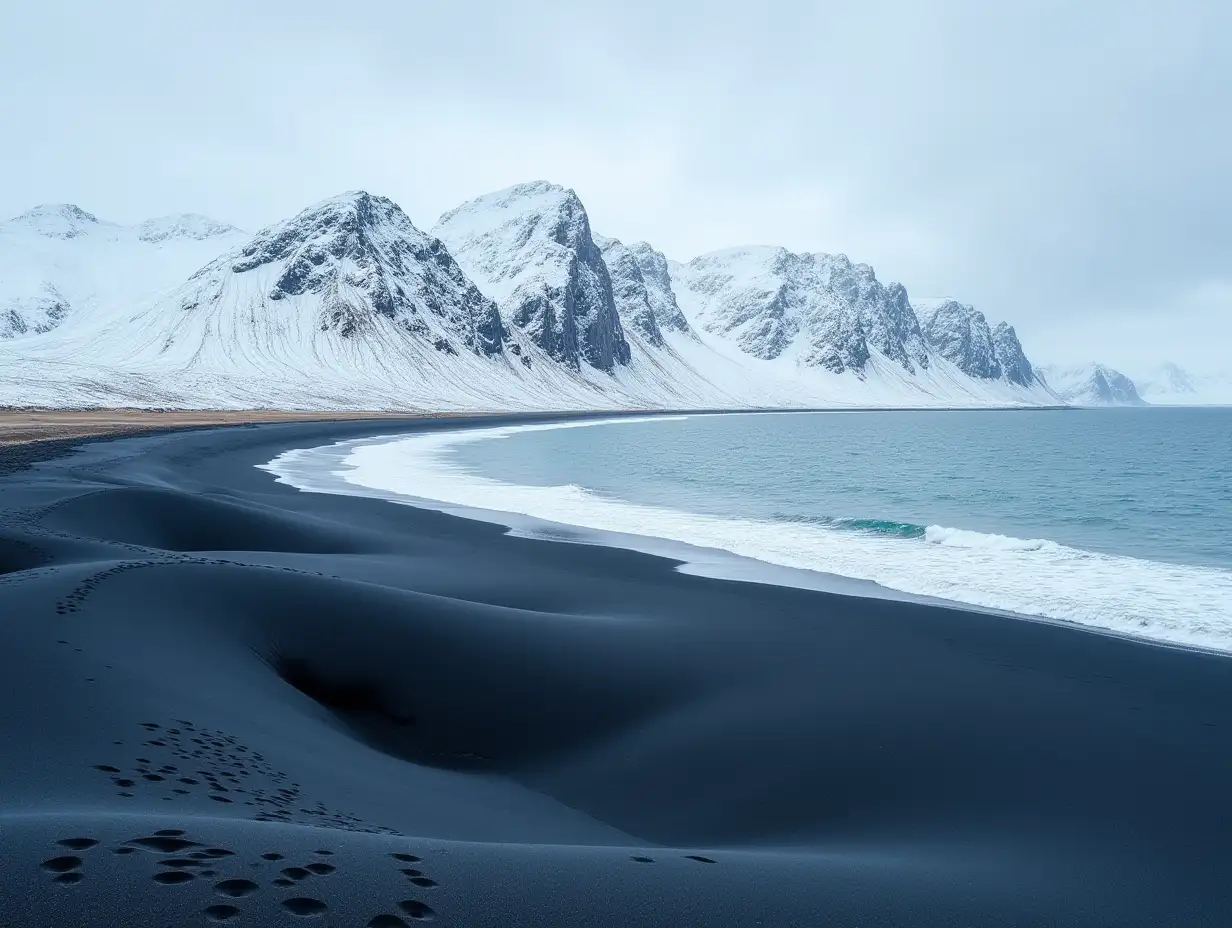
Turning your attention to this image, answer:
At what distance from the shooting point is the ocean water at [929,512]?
54.1ft

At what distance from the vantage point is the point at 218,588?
10.8m

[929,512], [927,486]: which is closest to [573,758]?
[929,512]

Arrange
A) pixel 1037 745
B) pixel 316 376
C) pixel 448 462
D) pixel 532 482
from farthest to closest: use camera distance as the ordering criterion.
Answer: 1. pixel 316 376
2. pixel 448 462
3. pixel 532 482
4. pixel 1037 745

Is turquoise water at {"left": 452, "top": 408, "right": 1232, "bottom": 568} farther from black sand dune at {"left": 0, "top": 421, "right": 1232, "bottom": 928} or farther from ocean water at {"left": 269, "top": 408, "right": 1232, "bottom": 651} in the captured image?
black sand dune at {"left": 0, "top": 421, "right": 1232, "bottom": 928}

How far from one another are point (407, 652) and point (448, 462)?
136 feet

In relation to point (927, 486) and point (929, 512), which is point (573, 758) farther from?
point (927, 486)

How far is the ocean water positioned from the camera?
650 inches

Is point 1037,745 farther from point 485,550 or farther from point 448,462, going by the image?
point 448,462

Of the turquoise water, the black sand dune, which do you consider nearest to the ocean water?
the turquoise water

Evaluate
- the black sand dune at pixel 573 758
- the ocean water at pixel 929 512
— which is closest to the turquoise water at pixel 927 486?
the ocean water at pixel 929 512

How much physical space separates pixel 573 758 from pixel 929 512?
25.8m

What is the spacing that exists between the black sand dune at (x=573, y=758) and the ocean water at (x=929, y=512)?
3573mm

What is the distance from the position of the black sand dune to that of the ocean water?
357 centimetres

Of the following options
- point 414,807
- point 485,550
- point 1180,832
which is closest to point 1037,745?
point 1180,832
